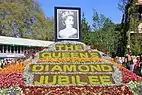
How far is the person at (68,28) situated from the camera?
2262 centimetres

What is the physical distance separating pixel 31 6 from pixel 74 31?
53.2m

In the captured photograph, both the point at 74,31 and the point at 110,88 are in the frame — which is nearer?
the point at 110,88

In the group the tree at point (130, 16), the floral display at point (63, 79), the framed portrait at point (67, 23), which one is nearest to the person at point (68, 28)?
the framed portrait at point (67, 23)

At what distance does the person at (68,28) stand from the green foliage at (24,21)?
44710 mm

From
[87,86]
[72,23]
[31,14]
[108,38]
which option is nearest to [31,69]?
[87,86]

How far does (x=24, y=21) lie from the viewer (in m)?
72.4

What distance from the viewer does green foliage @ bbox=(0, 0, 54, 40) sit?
68.8 metres

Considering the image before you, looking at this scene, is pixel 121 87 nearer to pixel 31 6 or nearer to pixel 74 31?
pixel 74 31

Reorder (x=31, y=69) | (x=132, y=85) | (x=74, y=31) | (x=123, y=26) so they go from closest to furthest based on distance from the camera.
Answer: (x=132, y=85)
(x=31, y=69)
(x=74, y=31)
(x=123, y=26)

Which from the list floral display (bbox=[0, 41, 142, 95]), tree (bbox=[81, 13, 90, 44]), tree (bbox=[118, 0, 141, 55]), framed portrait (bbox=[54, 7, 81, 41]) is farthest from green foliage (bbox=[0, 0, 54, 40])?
floral display (bbox=[0, 41, 142, 95])

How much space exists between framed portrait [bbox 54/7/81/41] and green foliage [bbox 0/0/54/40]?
44691 millimetres

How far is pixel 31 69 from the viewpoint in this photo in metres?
17.3

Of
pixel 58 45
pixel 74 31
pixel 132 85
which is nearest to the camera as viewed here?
pixel 132 85

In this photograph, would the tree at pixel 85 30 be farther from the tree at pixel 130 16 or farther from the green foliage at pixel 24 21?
the green foliage at pixel 24 21
